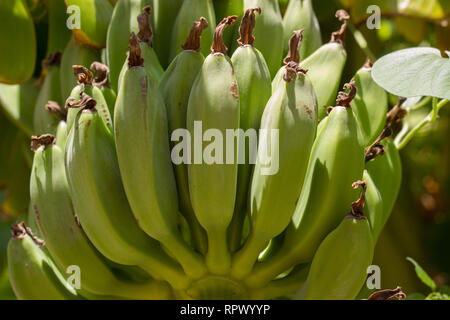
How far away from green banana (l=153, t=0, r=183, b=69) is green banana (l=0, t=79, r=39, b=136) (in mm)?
462

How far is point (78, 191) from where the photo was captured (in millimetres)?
995

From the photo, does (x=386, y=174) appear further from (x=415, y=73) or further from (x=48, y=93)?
(x=48, y=93)

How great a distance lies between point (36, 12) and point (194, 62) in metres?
0.71

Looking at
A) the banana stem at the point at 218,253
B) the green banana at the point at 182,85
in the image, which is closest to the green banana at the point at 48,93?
the green banana at the point at 182,85

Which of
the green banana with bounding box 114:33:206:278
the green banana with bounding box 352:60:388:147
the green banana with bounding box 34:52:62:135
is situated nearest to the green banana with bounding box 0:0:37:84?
the green banana with bounding box 34:52:62:135

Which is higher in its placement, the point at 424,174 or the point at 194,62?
the point at 194,62

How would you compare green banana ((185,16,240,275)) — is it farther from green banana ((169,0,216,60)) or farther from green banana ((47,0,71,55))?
green banana ((47,0,71,55))

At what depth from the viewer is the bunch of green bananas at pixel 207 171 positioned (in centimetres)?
96

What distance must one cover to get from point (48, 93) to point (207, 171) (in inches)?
22.5

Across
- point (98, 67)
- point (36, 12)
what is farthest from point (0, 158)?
point (98, 67)

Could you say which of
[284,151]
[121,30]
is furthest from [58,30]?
[284,151]

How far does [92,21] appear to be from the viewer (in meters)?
1.28

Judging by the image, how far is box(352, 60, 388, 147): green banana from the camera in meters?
1.16

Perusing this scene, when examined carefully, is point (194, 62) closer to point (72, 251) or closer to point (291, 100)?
point (291, 100)
